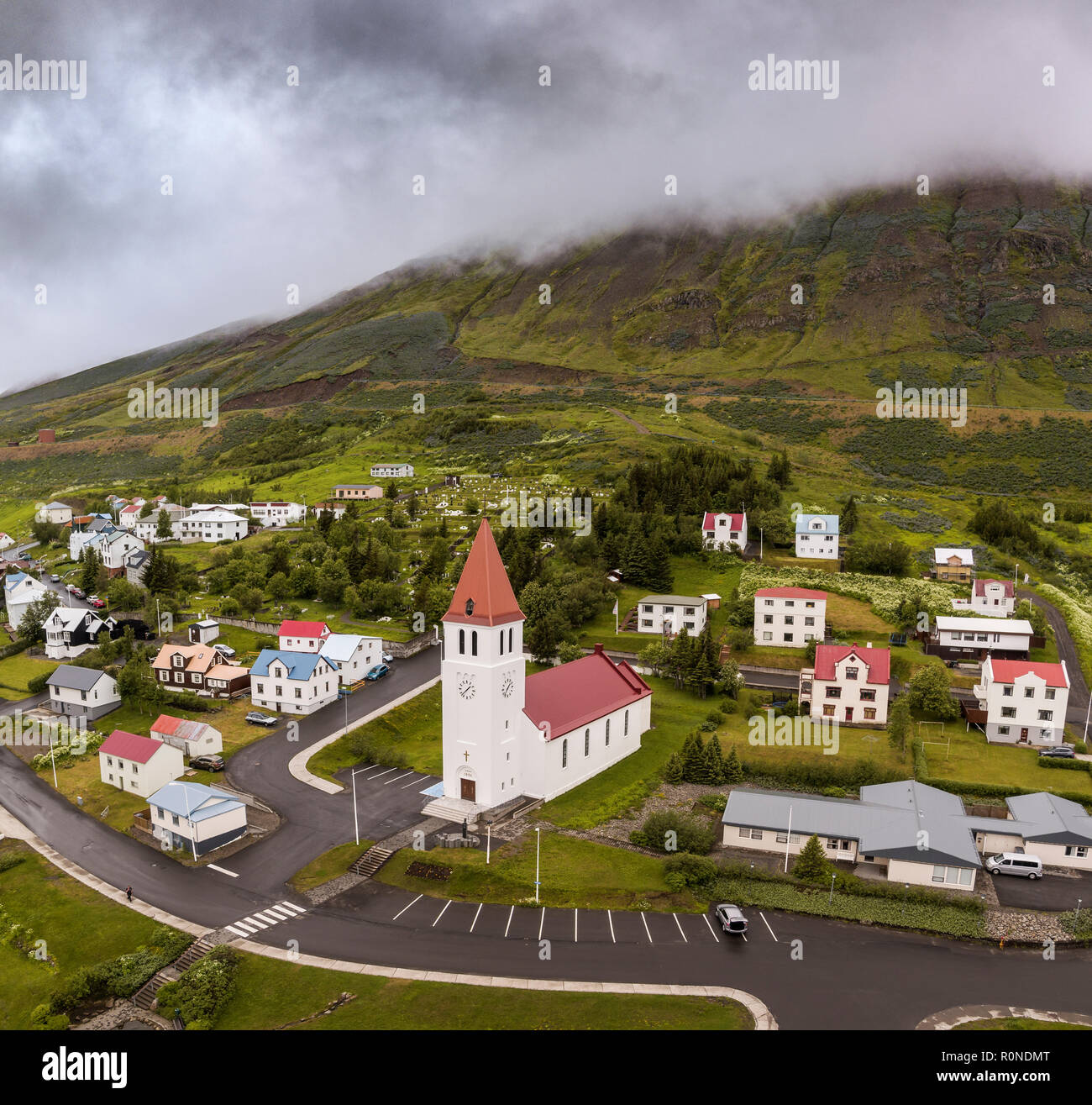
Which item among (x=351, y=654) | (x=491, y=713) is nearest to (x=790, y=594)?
(x=351, y=654)

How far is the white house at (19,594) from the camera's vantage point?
8938 centimetres

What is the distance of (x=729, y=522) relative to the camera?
9794 centimetres

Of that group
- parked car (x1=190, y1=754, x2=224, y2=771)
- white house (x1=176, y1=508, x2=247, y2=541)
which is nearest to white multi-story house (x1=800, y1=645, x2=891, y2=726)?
parked car (x1=190, y1=754, x2=224, y2=771)

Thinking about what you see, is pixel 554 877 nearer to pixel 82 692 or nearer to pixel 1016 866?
pixel 1016 866

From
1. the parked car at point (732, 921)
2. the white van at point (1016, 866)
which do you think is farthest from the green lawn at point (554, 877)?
the white van at point (1016, 866)

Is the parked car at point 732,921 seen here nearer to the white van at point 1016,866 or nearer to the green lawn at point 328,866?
the white van at point 1016,866

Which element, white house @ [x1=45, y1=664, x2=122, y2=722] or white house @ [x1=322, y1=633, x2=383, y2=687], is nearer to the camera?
white house @ [x1=45, y1=664, x2=122, y2=722]

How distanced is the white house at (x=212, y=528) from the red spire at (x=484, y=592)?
91.3 metres

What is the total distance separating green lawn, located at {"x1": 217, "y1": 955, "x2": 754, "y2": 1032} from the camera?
29.8 metres

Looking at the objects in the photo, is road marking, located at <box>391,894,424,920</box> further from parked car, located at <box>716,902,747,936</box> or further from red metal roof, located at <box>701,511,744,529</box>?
red metal roof, located at <box>701,511,744,529</box>

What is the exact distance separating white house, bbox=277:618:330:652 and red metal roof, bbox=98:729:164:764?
64.0 ft

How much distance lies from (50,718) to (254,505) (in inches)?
3060

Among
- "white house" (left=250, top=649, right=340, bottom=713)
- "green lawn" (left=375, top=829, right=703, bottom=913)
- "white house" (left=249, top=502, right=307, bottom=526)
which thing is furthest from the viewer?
"white house" (left=249, top=502, right=307, bottom=526)

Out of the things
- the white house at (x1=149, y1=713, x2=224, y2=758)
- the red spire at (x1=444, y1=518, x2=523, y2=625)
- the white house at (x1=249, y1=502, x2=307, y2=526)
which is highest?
the white house at (x1=249, y1=502, x2=307, y2=526)
